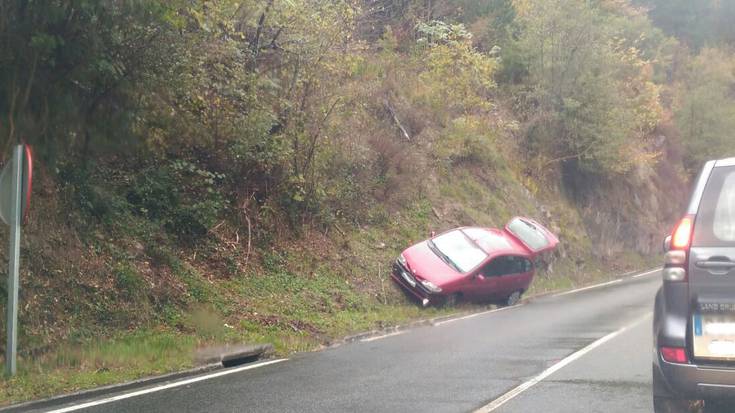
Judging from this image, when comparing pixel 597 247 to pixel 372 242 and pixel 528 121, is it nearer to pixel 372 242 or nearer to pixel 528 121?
pixel 528 121

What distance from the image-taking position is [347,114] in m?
19.8

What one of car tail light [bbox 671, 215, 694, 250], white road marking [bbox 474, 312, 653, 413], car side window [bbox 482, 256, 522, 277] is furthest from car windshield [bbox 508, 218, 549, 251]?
car tail light [bbox 671, 215, 694, 250]

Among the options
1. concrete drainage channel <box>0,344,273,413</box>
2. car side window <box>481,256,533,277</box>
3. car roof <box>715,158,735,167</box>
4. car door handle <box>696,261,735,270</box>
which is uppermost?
car roof <box>715,158,735,167</box>

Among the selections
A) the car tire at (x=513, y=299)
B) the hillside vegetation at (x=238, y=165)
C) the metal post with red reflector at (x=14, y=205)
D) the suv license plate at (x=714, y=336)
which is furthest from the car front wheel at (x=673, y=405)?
the car tire at (x=513, y=299)

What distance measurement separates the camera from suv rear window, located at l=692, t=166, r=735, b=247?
236 inches

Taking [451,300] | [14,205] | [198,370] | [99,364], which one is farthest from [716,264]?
[451,300]

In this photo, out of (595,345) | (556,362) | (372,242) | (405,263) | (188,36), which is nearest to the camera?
(556,362)

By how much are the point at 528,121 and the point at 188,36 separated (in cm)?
2396

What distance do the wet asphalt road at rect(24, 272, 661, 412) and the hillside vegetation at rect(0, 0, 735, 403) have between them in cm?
136

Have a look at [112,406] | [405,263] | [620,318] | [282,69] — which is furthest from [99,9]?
[620,318]

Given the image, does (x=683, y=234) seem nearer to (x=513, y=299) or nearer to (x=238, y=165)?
(x=238, y=165)

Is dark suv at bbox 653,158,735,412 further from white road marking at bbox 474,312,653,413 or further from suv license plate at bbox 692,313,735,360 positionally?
white road marking at bbox 474,312,653,413

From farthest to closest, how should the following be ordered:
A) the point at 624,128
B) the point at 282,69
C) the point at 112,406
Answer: the point at 624,128 → the point at 282,69 → the point at 112,406

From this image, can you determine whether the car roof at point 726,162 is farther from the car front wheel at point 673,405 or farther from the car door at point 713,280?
the car front wheel at point 673,405
